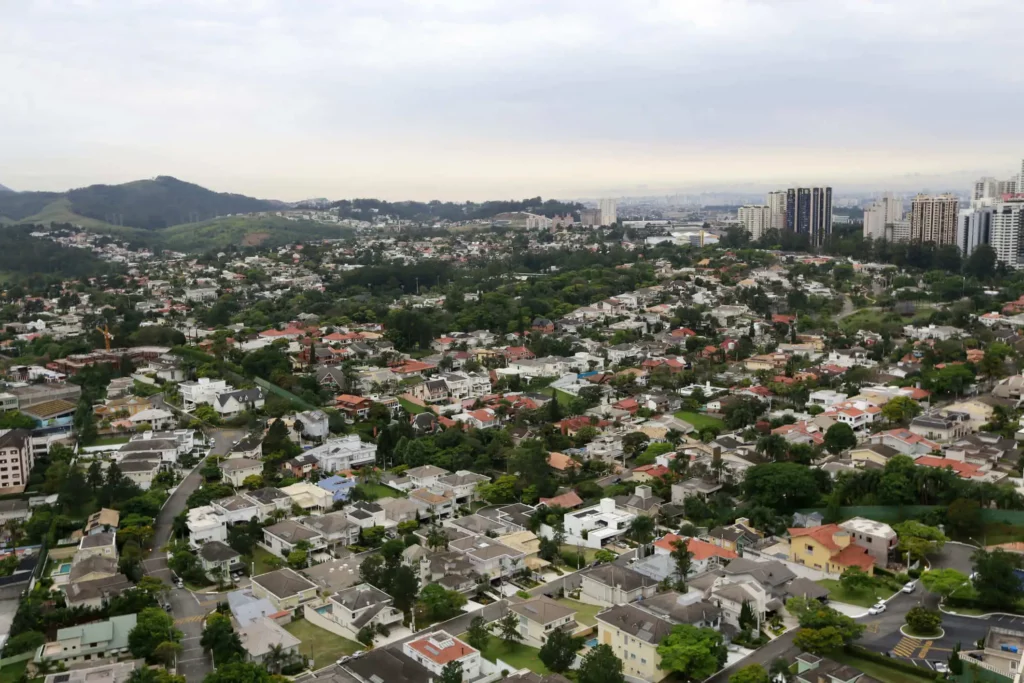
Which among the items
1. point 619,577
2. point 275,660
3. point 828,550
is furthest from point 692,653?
point 275,660

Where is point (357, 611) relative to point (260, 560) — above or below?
above

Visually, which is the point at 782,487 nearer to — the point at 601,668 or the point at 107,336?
the point at 601,668

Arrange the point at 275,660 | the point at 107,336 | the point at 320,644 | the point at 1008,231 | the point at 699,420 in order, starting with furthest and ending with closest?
the point at 1008,231, the point at 107,336, the point at 699,420, the point at 320,644, the point at 275,660

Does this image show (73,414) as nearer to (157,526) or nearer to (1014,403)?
(157,526)

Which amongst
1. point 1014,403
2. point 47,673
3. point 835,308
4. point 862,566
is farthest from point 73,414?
point 835,308

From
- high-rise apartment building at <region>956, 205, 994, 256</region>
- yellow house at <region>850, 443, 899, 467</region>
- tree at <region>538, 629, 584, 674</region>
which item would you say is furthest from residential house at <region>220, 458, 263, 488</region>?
high-rise apartment building at <region>956, 205, 994, 256</region>
